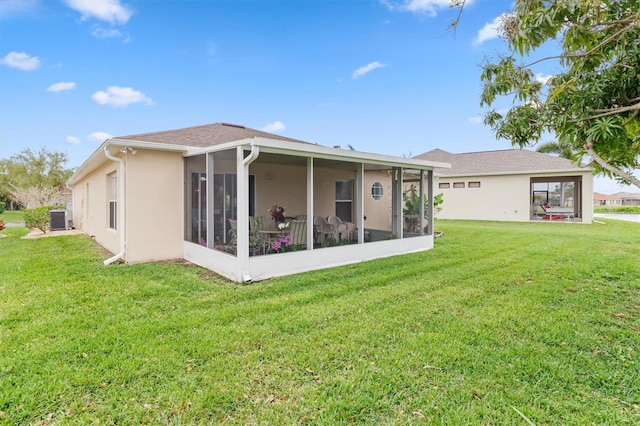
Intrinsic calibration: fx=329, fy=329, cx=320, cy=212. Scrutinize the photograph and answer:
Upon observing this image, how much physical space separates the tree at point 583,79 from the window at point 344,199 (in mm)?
6489

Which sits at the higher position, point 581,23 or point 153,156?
point 581,23

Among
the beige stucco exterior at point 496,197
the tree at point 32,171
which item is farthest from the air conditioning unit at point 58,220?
the tree at point 32,171

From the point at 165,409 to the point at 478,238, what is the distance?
459 inches

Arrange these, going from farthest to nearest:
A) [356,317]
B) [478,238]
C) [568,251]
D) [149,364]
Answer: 1. [478,238]
2. [568,251]
3. [356,317]
4. [149,364]

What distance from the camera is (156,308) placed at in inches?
186

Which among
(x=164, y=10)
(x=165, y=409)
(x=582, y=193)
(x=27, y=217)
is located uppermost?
(x=164, y=10)

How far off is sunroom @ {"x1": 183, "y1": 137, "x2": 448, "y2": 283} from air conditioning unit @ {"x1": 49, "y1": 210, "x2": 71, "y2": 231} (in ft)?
37.5

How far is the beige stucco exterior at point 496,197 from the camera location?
1850 centimetres

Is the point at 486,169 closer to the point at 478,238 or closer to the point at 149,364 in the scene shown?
the point at 478,238

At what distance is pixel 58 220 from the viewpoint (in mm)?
15469

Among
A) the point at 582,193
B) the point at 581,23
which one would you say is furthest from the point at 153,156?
the point at 582,193

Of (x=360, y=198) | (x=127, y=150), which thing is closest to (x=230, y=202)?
(x=127, y=150)

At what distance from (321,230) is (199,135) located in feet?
14.1

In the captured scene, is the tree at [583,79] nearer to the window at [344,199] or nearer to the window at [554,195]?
the window at [344,199]
